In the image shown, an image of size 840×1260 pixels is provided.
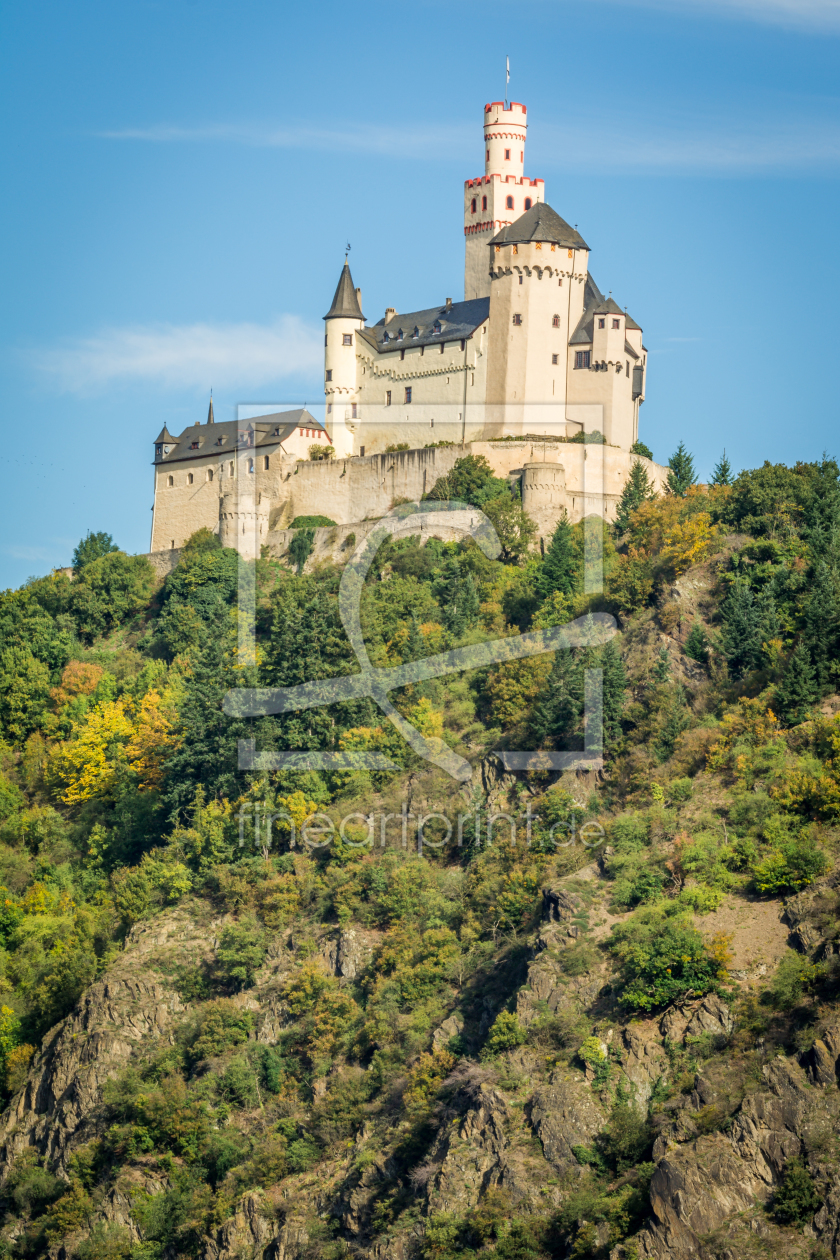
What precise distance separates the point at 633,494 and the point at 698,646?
14.7 meters

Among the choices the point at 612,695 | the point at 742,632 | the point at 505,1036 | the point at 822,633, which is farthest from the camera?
the point at 742,632

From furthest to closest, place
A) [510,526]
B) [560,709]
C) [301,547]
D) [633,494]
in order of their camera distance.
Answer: [301,547], [633,494], [510,526], [560,709]

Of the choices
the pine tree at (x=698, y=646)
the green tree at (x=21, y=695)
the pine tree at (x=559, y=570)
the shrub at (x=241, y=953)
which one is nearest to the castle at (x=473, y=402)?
the pine tree at (x=559, y=570)

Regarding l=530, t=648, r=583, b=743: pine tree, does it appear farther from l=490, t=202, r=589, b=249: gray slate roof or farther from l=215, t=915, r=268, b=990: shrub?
l=490, t=202, r=589, b=249: gray slate roof

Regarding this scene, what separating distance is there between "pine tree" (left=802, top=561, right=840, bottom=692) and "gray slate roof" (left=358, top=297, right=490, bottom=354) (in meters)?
29.3

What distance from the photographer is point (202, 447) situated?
94.0 meters

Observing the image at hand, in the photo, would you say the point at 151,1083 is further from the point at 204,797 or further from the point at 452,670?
the point at 452,670

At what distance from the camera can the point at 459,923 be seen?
191 feet

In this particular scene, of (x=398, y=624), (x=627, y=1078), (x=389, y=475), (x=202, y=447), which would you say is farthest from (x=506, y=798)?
(x=202, y=447)

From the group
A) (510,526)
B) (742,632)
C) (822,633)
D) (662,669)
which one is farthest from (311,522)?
(822,633)

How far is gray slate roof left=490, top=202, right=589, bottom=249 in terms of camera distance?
83.8m

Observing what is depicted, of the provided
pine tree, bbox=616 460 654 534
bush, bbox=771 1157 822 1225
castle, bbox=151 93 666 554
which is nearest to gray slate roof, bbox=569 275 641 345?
castle, bbox=151 93 666 554

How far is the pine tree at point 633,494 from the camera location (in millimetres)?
77062

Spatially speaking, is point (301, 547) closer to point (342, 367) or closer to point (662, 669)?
point (342, 367)
